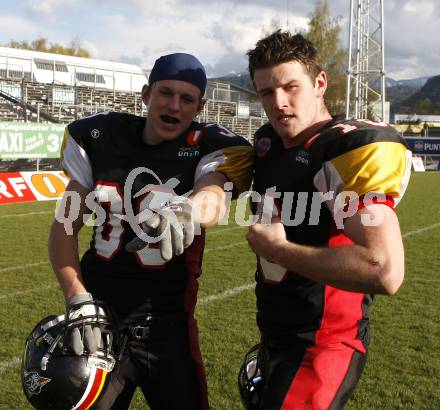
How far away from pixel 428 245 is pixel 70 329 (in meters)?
7.83

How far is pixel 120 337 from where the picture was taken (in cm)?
256

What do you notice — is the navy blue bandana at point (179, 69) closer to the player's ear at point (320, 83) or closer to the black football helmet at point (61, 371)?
the player's ear at point (320, 83)

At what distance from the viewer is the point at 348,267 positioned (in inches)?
71.0

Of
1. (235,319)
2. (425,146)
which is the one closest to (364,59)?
(425,146)

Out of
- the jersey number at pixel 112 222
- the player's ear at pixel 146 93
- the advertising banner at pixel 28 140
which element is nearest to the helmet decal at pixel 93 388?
the jersey number at pixel 112 222

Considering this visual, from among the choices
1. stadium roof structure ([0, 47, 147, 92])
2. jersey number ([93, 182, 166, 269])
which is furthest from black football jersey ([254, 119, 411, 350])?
stadium roof structure ([0, 47, 147, 92])

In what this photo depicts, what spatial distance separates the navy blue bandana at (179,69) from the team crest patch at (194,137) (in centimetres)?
19

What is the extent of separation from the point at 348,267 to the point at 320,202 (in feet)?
1.47

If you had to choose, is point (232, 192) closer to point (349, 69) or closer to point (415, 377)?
point (415, 377)

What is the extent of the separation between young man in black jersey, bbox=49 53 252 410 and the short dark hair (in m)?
0.40

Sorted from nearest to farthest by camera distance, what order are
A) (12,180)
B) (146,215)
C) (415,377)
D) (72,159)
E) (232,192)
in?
(146,215) → (232,192) → (72,159) → (415,377) → (12,180)

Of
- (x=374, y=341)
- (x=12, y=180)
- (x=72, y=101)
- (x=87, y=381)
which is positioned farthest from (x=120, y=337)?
(x=72, y=101)

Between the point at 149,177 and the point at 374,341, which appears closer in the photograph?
the point at 149,177

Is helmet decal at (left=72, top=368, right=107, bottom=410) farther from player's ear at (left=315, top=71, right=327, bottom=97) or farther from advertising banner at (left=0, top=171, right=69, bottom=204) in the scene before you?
advertising banner at (left=0, top=171, right=69, bottom=204)
